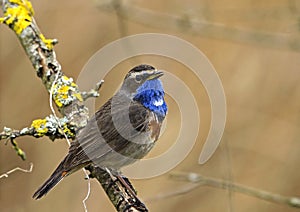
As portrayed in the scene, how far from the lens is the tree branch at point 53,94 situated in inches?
157

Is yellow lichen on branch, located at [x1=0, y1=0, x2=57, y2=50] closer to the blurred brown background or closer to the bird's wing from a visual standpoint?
the bird's wing

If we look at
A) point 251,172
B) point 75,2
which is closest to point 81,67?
point 75,2

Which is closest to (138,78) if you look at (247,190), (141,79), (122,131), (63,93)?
(141,79)

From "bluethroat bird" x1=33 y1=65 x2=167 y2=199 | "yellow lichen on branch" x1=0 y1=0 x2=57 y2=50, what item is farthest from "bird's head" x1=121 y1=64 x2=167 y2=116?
"yellow lichen on branch" x1=0 y1=0 x2=57 y2=50

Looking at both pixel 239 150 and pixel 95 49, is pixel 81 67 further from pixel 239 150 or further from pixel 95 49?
pixel 239 150

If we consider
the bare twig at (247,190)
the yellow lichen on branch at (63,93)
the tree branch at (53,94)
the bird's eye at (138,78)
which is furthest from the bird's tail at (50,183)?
the bird's eye at (138,78)

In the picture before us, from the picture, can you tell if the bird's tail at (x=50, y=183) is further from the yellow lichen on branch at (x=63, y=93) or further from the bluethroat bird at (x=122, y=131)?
the yellow lichen on branch at (x=63, y=93)

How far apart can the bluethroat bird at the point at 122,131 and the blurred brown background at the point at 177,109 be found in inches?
82.9

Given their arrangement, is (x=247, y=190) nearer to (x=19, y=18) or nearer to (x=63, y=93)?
(x=63, y=93)

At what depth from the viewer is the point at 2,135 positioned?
154 inches

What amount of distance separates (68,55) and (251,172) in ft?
7.59

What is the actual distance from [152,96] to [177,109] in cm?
216

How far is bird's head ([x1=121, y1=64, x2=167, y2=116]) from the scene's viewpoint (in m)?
4.53

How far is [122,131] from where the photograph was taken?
14.2ft
